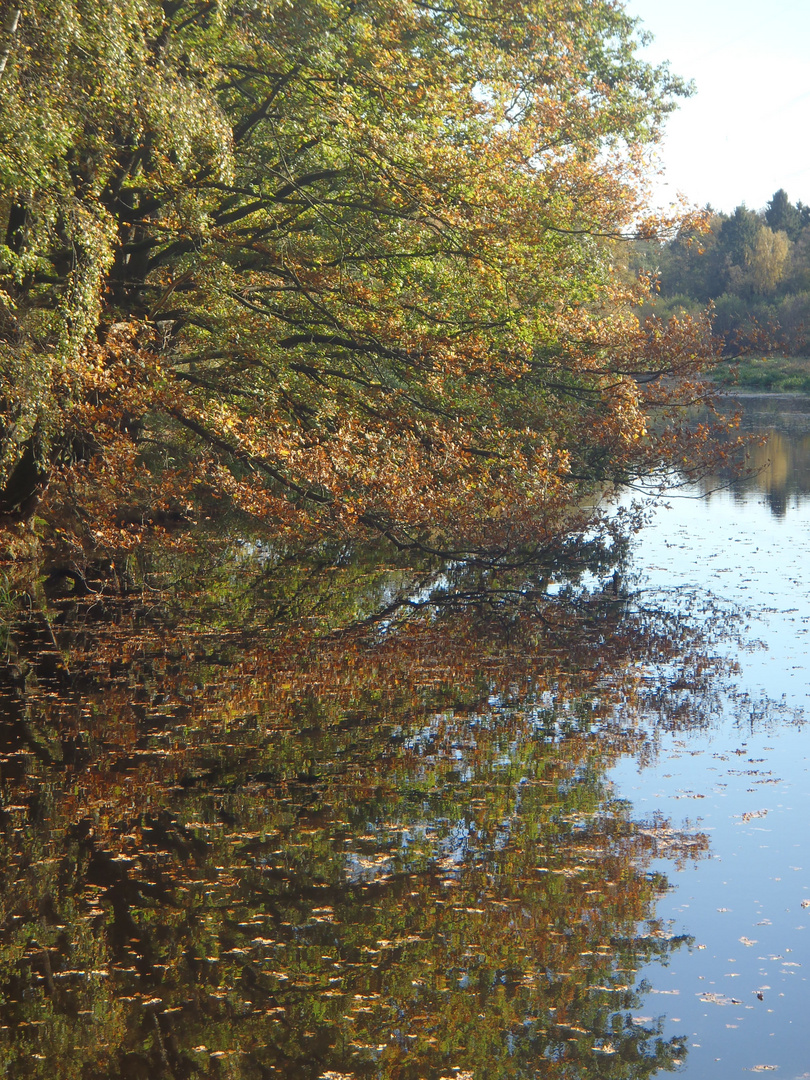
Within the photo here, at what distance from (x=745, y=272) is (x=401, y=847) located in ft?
224

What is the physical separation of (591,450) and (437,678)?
9693 mm

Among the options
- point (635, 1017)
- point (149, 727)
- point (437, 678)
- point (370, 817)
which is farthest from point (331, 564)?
point (635, 1017)

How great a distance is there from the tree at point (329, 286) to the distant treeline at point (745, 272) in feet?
150

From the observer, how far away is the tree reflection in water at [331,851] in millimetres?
4945

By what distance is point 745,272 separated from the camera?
68.8m

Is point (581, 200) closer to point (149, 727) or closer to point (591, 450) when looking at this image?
point (591, 450)

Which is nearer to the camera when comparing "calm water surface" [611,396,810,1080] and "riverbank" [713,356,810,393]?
"calm water surface" [611,396,810,1080]

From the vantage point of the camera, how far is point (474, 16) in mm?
16484

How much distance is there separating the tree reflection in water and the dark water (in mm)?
23

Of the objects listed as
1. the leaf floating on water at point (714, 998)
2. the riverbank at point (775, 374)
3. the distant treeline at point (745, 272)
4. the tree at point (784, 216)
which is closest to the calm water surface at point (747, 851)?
the leaf floating on water at point (714, 998)

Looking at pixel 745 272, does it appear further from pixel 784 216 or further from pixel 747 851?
pixel 747 851

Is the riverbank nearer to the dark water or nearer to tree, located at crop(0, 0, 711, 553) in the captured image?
tree, located at crop(0, 0, 711, 553)

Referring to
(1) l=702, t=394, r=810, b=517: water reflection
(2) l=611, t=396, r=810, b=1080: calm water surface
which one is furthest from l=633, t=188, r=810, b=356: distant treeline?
(2) l=611, t=396, r=810, b=1080: calm water surface

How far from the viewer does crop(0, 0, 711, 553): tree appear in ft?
39.8
